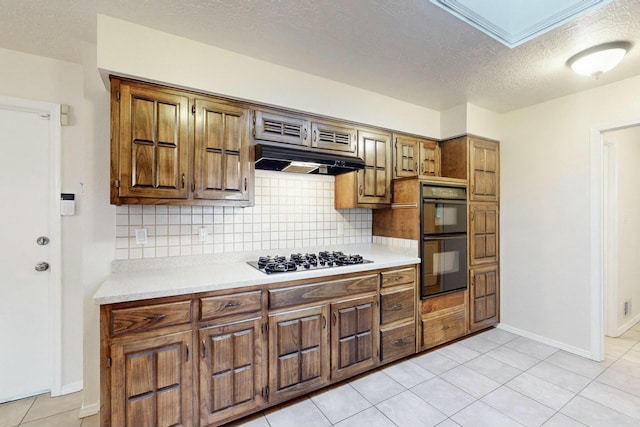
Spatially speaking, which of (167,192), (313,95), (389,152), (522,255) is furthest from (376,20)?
(522,255)

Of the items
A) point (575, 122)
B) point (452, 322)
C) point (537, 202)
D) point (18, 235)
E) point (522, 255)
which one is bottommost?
point (452, 322)

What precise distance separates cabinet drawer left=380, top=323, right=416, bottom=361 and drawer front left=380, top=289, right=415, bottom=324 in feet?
0.33

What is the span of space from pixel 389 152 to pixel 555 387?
240cm

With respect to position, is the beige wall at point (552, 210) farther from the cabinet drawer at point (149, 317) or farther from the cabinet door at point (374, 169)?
the cabinet drawer at point (149, 317)

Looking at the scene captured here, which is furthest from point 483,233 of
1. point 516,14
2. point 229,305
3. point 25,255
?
point 25,255

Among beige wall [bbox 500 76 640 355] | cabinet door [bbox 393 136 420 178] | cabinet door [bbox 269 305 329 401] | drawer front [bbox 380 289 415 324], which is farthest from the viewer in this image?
cabinet door [bbox 393 136 420 178]

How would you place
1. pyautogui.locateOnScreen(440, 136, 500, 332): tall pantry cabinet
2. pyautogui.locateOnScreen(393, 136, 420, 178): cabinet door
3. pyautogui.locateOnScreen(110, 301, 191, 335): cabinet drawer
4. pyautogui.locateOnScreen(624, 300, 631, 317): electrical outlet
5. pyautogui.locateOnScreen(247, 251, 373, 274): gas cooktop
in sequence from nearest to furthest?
pyautogui.locateOnScreen(110, 301, 191, 335): cabinet drawer
pyautogui.locateOnScreen(247, 251, 373, 274): gas cooktop
pyautogui.locateOnScreen(393, 136, 420, 178): cabinet door
pyautogui.locateOnScreen(440, 136, 500, 332): tall pantry cabinet
pyautogui.locateOnScreen(624, 300, 631, 317): electrical outlet

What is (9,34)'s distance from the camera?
186 centimetres

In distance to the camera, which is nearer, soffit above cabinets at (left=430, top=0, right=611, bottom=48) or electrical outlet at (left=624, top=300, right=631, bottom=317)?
soffit above cabinets at (left=430, top=0, right=611, bottom=48)

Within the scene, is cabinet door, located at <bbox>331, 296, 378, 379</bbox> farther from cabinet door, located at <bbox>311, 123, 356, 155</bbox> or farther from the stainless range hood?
cabinet door, located at <bbox>311, 123, 356, 155</bbox>

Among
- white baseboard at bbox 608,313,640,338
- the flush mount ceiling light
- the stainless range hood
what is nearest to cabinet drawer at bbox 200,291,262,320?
the stainless range hood

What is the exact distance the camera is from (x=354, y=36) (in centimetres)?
188

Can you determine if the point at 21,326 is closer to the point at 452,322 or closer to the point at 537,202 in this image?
the point at 452,322

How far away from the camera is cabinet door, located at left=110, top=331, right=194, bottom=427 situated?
152cm
